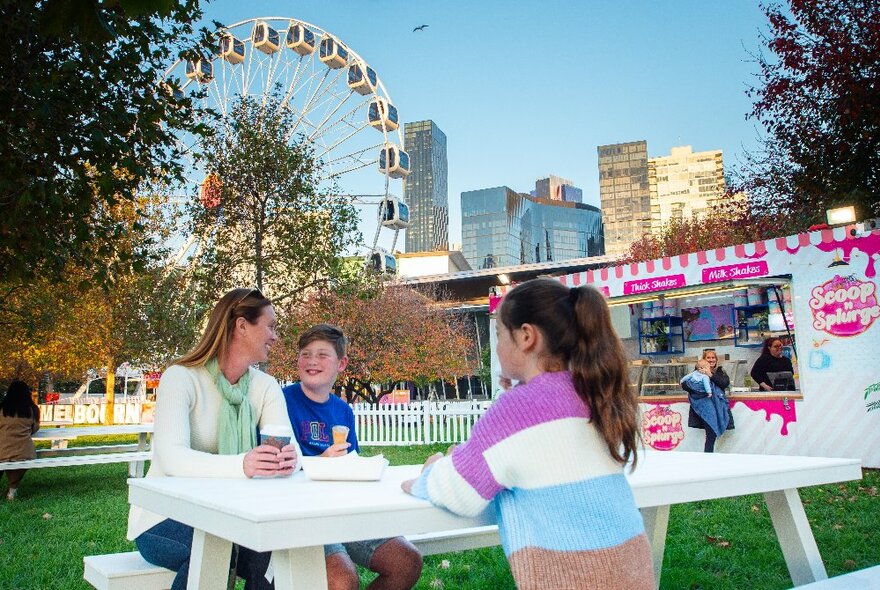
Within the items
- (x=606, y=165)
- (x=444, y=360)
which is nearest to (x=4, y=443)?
(x=444, y=360)

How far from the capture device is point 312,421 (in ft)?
10.8

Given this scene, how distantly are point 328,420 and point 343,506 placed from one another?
1.68 meters

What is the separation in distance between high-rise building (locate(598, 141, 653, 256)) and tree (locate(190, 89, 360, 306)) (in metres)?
151

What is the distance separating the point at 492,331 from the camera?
14.3m

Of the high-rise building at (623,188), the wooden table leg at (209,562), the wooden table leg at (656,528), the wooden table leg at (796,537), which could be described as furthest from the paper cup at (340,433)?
the high-rise building at (623,188)

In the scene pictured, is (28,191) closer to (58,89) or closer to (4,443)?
(58,89)

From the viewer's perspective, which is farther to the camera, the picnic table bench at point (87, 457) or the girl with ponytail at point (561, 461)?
the picnic table bench at point (87, 457)

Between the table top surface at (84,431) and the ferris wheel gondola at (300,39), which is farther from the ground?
the ferris wheel gondola at (300,39)

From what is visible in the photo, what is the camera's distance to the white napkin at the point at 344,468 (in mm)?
2260

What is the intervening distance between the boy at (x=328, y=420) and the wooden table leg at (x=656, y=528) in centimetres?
133

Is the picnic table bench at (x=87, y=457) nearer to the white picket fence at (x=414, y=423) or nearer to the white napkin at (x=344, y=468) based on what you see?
the white picket fence at (x=414, y=423)

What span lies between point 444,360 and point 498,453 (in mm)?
27727

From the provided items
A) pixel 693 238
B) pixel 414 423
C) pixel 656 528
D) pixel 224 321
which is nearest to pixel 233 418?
pixel 224 321

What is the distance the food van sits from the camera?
8.45m
